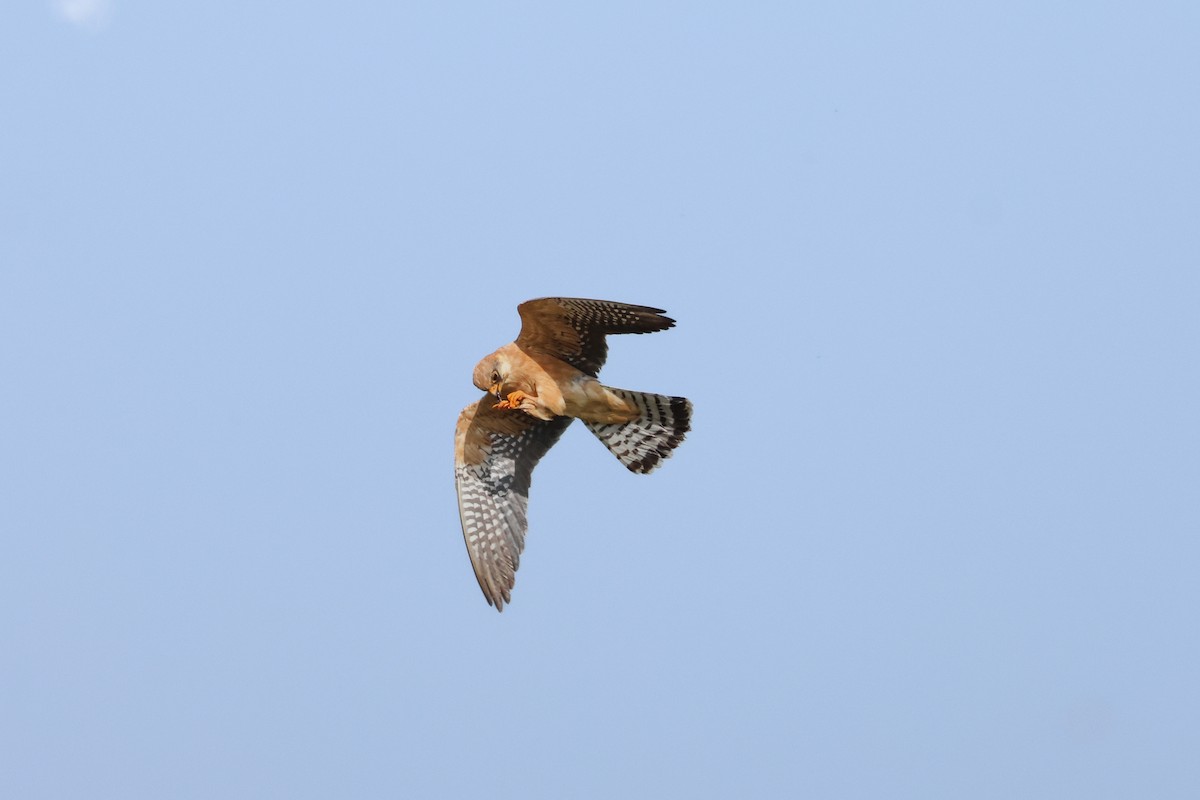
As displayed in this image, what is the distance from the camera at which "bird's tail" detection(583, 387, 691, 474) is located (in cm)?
1056

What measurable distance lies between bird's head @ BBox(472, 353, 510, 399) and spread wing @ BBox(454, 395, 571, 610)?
296 mm

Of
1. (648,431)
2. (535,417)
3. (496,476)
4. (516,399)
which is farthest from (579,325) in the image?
(496,476)

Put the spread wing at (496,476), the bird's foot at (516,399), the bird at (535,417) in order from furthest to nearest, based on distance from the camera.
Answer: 1. the spread wing at (496,476)
2. the bird's foot at (516,399)
3. the bird at (535,417)

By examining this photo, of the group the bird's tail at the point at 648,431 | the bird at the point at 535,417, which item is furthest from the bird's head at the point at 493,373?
the bird's tail at the point at 648,431

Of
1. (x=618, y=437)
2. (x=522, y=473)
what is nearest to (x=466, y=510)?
(x=522, y=473)

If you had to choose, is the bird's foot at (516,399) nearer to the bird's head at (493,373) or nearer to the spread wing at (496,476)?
the bird's head at (493,373)

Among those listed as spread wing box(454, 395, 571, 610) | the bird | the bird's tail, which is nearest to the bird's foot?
the bird

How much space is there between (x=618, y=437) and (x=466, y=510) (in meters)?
1.29

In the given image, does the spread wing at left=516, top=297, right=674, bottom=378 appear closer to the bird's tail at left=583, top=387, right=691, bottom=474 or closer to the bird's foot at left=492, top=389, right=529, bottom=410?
the bird's foot at left=492, top=389, right=529, bottom=410

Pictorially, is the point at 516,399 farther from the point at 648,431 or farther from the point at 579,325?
the point at 648,431

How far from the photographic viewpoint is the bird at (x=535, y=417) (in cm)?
995

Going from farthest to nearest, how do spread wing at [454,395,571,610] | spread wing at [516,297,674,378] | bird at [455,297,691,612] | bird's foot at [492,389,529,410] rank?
spread wing at [454,395,571,610] < bird's foot at [492,389,529,410] < bird at [455,297,691,612] < spread wing at [516,297,674,378]

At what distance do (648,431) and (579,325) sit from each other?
119 cm

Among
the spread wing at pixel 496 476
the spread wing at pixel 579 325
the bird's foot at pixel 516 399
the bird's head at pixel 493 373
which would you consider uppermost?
the spread wing at pixel 579 325
